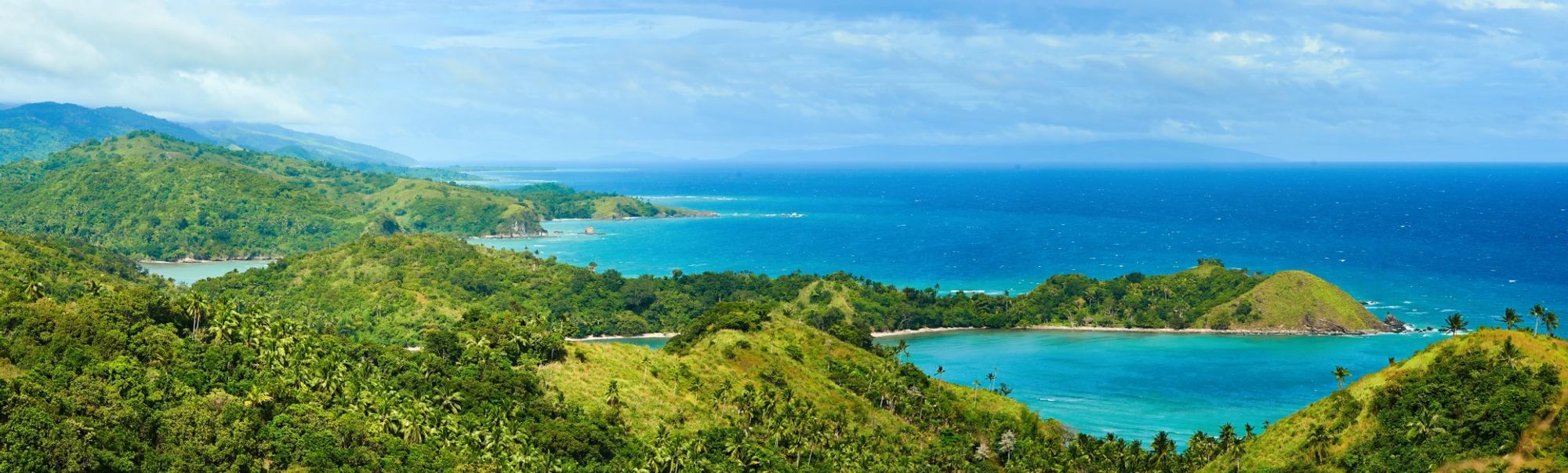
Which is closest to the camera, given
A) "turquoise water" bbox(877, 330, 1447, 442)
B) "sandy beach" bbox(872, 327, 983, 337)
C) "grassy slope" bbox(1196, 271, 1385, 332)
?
"turquoise water" bbox(877, 330, 1447, 442)

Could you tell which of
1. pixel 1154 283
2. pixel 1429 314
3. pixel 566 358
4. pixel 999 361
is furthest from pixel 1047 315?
pixel 566 358

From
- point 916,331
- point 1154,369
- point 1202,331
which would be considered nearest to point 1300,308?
point 1202,331

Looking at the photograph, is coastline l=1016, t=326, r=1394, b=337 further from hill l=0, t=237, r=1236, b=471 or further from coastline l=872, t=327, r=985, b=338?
hill l=0, t=237, r=1236, b=471

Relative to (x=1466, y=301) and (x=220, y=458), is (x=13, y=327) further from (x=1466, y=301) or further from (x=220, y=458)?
(x=1466, y=301)

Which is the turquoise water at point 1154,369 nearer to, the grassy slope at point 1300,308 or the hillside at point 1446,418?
the grassy slope at point 1300,308

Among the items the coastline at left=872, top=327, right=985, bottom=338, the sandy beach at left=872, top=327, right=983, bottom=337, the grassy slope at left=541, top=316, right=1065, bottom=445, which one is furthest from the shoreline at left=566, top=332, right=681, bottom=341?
the grassy slope at left=541, top=316, right=1065, bottom=445
